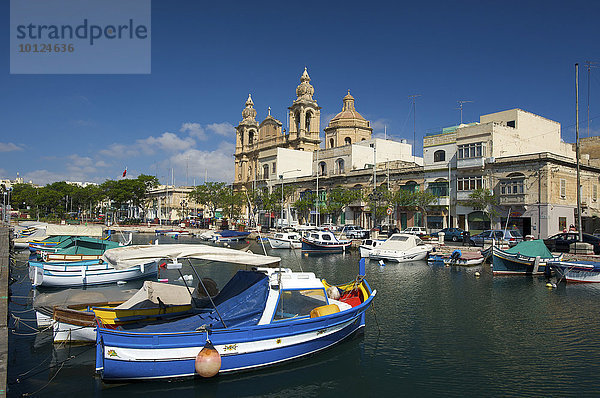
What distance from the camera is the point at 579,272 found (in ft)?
85.4

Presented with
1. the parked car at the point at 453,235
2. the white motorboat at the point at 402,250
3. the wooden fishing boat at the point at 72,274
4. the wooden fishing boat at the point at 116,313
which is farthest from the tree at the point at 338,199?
the wooden fishing boat at the point at 116,313

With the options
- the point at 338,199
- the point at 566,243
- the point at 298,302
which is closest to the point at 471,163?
the point at 566,243

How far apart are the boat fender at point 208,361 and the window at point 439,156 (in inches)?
1961

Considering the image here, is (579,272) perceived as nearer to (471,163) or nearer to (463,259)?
(463,259)

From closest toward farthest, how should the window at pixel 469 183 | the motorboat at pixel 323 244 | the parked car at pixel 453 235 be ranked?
1. the motorboat at pixel 323 244
2. the parked car at pixel 453 235
3. the window at pixel 469 183

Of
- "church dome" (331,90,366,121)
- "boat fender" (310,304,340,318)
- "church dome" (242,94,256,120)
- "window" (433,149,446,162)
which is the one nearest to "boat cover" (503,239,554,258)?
"boat fender" (310,304,340,318)

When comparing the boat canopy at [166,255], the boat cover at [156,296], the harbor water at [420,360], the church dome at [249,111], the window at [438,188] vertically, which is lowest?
the harbor water at [420,360]

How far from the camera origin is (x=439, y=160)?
55.8m

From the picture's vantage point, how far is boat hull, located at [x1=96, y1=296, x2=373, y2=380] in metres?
10.8

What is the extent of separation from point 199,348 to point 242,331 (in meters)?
1.23

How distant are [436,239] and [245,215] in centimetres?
5450

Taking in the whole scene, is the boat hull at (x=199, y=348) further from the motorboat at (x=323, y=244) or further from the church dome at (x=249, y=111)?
the church dome at (x=249, y=111)

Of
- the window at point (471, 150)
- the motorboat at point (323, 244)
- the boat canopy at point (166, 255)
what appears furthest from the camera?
the window at point (471, 150)

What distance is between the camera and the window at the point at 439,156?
55.2 meters
